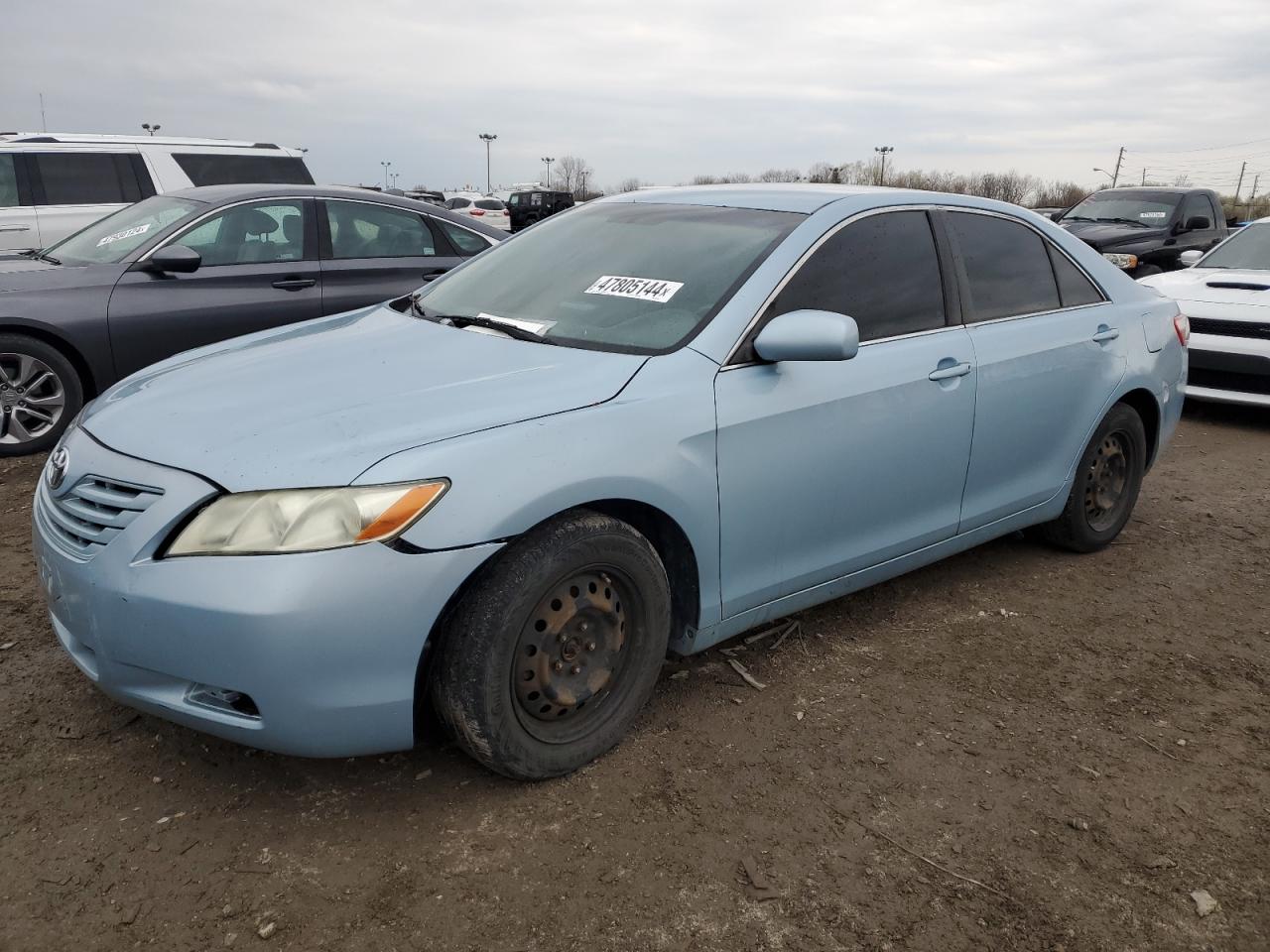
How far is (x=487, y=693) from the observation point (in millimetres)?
2457

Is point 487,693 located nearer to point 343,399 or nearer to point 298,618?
point 298,618

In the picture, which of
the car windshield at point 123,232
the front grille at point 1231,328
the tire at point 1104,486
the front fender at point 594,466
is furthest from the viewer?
the front grille at point 1231,328

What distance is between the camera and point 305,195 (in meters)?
6.34

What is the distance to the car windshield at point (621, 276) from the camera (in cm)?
305

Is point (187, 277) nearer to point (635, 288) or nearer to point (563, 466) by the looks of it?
point (635, 288)

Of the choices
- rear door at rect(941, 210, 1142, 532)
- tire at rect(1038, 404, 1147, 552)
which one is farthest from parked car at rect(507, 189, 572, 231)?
rear door at rect(941, 210, 1142, 532)

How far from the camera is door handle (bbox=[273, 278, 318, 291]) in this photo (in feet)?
20.1

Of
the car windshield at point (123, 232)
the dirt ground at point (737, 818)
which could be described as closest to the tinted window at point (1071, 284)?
the dirt ground at point (737, 818)

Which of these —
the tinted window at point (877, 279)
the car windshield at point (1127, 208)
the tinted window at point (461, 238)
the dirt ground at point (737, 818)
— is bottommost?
the dirt ground at point (737, 818)

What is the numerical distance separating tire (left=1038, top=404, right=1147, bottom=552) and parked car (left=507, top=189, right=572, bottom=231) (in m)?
32.5

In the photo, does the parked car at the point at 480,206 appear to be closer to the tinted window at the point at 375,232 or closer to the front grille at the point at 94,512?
the tinted window at the point at 375,232

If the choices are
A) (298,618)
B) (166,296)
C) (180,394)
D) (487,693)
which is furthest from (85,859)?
(166,296)

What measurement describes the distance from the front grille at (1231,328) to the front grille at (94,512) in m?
7.35

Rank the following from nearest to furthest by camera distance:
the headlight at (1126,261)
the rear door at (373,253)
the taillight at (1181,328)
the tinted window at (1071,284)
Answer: the tinted window at (1071,284)
the taillight at (1181,328)
the rear door at (373,253)
the headlight at (1126,261)
